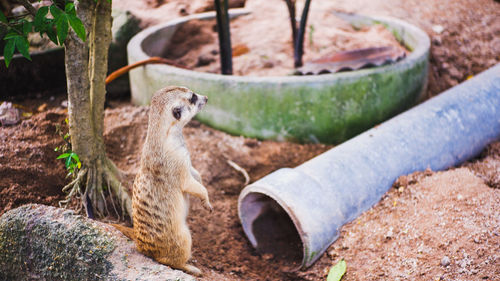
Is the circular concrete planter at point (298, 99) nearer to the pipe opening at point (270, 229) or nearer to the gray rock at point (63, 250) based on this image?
the pipe opening at point (270, 229)

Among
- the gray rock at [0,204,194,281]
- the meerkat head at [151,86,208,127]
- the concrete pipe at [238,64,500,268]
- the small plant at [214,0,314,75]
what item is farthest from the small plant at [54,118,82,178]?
the small plant at [214,0,314,75]

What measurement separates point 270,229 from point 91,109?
136 centimetres

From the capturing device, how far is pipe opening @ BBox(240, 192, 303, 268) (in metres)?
2.77

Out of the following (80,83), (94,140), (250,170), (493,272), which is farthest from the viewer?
(250,170)

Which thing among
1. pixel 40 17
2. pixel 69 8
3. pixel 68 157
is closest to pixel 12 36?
pixel 40 17

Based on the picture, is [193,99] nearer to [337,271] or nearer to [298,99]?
[337,271]

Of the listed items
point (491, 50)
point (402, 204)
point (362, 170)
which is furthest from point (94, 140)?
point (491, 50)

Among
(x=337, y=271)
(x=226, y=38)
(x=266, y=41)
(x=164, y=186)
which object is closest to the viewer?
(x=164, y=186)

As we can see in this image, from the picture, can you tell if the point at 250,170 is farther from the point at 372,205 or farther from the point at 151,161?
the point at 151,161

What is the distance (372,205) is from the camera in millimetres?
2762

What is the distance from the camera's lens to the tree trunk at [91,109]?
236 centimetres

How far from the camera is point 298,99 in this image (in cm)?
342

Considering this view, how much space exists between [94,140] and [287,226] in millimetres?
1366

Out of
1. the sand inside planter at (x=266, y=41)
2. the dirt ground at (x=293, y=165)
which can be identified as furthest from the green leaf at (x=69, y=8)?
the sand inside planter at (x=266, y=41)
